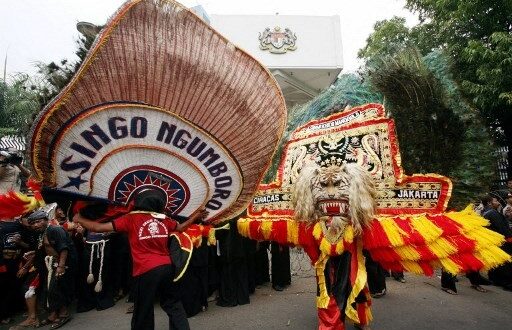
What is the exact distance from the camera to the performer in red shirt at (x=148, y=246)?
8.83 feet

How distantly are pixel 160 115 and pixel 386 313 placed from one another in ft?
11.9

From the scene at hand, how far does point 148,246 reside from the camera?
9.13 feet

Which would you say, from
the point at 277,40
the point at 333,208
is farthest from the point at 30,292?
the point at 277,40

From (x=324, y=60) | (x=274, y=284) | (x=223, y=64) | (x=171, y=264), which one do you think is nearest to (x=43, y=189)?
(x=171, y=264)

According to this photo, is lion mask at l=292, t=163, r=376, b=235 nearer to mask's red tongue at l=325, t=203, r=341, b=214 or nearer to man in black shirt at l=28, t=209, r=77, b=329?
mask's red tongue at l=325, t=203, r=341, b=214

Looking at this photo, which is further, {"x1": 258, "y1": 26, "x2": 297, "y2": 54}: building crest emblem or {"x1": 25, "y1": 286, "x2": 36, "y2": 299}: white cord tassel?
{"x1": 258, "y1": 26, "x2": 297, "y2": 54}: building crest emblem

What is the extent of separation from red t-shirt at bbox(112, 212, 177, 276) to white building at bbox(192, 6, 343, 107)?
41.0ft

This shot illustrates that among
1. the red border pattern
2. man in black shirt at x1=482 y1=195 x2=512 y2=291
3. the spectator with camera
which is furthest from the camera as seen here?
man in black shirt at x1=482 y1=195 x2=512 y2=291

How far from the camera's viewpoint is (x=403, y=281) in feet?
18.7

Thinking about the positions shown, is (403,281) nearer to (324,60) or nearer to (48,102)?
(48,102)

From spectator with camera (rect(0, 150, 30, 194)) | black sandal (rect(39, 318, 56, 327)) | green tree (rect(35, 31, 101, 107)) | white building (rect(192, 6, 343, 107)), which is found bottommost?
black sandal (rect(39, 318, 56, 327))

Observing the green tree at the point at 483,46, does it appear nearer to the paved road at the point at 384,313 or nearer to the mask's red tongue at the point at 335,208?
the paved road at the point at 384,313

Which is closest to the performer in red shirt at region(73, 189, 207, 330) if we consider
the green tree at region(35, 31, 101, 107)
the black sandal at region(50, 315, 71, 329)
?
the green tree at region(35, 31, 101, 107)

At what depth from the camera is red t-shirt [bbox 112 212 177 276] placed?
9.00 ft
